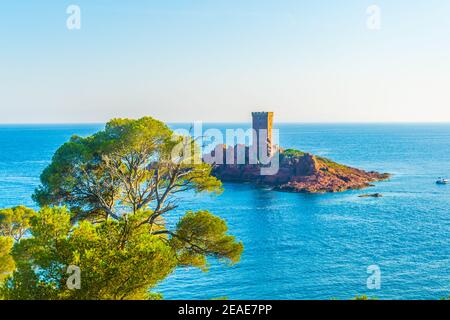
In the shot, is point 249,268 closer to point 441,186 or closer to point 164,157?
point 164,157

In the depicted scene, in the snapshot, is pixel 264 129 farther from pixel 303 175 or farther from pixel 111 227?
pixel 111 227

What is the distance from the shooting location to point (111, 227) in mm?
14602

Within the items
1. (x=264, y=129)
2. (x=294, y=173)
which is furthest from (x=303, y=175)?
(x=264, y=129)

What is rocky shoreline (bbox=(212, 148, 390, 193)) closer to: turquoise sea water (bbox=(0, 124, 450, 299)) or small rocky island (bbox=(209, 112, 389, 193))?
small rocky island (bbox=(209, 112, 389, 193))

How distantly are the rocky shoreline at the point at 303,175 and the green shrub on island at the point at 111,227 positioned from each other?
6884cm

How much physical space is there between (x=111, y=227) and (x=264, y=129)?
97.4 metres

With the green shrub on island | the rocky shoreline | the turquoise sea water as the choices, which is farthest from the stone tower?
the green shrub on island

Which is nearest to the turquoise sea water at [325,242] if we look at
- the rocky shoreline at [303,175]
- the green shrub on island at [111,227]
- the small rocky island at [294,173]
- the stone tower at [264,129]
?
the rocky shoreline at [303,175]

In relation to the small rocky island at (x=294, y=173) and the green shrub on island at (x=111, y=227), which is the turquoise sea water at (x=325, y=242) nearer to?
the small rocky island at (x=294, y=173)

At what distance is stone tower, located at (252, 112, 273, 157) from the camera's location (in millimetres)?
109438

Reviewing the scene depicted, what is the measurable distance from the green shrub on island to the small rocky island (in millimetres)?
68844

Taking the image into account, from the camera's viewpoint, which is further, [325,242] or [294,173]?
[294,173]

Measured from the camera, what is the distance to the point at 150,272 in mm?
13664

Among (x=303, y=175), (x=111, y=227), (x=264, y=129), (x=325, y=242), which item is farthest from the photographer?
(x=264, y=129)
